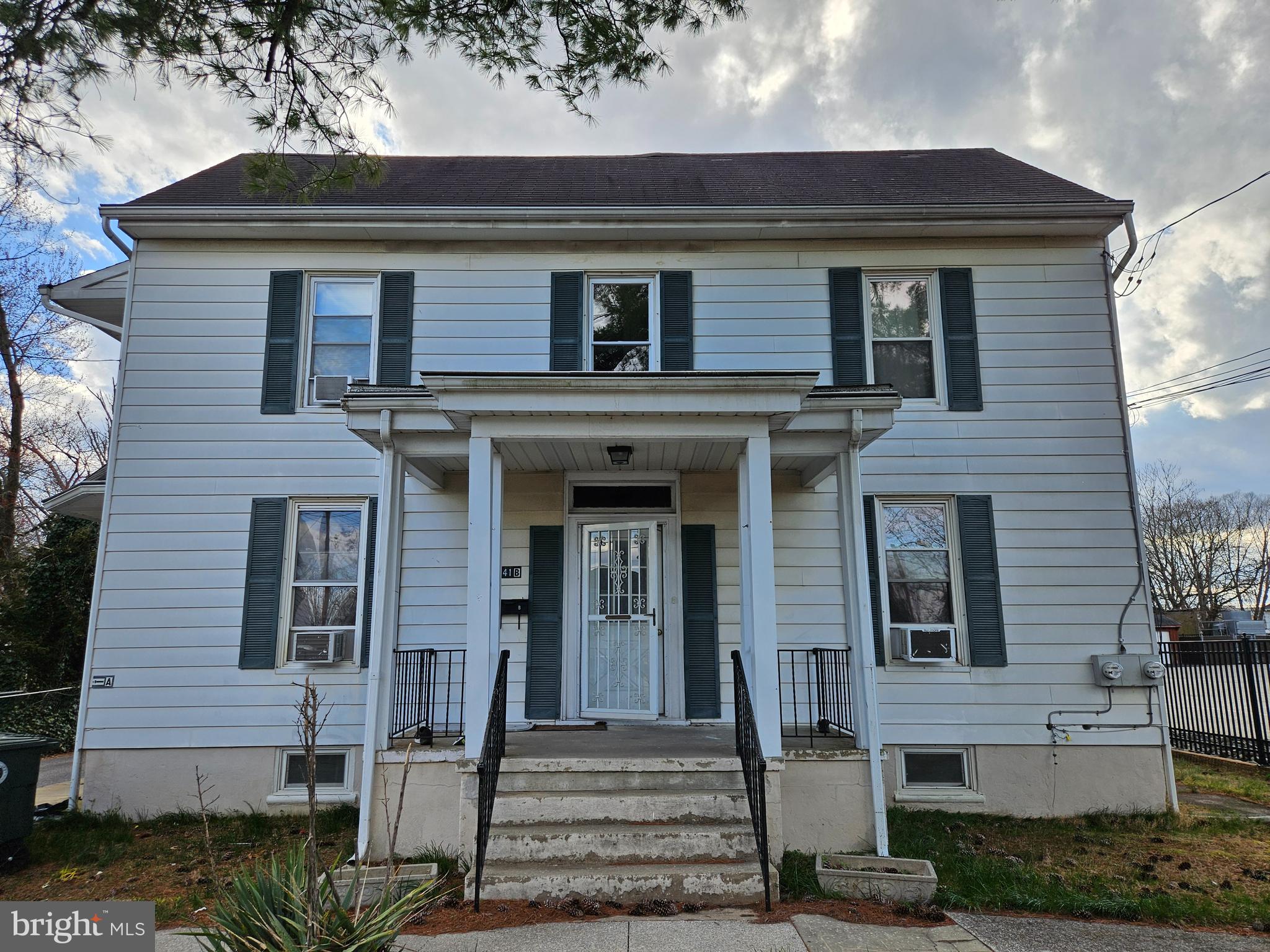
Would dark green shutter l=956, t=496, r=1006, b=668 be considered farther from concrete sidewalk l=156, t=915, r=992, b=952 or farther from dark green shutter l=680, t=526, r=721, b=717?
concrete sidewalk l=156, t=915, r=992, b=952

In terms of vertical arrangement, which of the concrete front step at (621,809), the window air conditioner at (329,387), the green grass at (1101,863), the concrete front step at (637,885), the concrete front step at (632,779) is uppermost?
the window air conditioner at (329,387)

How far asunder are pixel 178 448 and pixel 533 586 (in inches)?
144

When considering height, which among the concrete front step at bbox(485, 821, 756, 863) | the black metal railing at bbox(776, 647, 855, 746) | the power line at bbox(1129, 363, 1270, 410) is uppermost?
the power line at bbox(1129, 363, 1270, 410)

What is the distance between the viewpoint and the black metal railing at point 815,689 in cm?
625

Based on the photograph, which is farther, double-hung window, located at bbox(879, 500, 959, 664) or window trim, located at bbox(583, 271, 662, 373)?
window trim, located at bbox(583, 271, 662, 373)

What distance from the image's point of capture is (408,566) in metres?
6.95

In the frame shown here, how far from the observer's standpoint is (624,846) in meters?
4.54

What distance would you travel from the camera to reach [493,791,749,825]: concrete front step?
15.6ft

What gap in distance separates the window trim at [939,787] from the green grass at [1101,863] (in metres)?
0.16

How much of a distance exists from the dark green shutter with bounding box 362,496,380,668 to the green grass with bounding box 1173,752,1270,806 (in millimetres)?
8074

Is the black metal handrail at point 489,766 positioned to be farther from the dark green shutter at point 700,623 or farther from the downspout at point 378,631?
the dark green shutter at point 700,623

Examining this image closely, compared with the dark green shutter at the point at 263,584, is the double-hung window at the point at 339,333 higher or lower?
higher

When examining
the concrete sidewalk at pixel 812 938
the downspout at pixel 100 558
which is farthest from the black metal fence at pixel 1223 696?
the downspout at pixel 100 558

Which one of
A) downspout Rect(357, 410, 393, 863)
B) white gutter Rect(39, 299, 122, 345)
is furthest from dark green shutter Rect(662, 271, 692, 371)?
white gutter Rect(39, 299, 122, 345)
